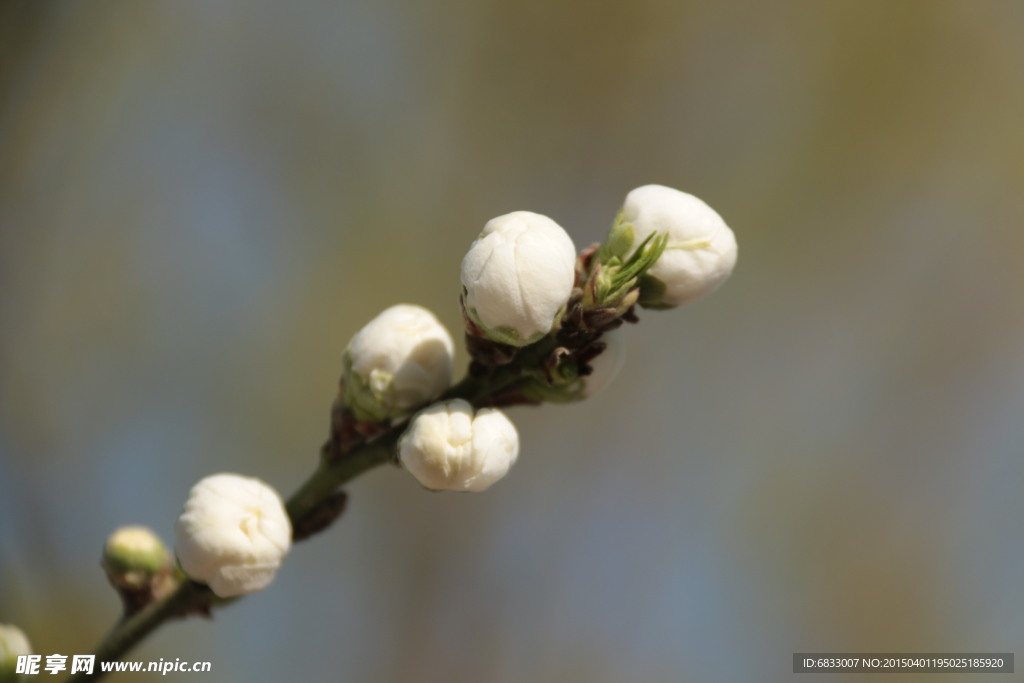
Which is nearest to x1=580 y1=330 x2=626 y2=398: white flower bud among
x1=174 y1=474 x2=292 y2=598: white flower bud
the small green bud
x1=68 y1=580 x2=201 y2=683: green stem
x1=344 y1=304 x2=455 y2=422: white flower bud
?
x1=344 y1=304 x2=455 y2=422: white flower bud

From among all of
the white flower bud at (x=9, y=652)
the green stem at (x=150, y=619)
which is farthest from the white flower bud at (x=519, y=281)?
the white flower bud at (x=9, y=652)

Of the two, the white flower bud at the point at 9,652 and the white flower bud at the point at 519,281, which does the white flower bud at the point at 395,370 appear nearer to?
the white flower bud at the point at 519,281

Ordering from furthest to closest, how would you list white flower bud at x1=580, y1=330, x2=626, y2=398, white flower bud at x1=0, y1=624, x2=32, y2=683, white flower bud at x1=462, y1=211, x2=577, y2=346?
white flower bud at x1=0, y1=624, x2=32, y2=683, white flower bud at x1=580, y1=330, x2=626, y2=398, white flower bud at x1=462, y1=211, x2=577, y2=346

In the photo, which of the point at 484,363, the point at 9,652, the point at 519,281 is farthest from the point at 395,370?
the point at 9,652

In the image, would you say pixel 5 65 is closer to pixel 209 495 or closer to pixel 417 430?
pixel 209 495

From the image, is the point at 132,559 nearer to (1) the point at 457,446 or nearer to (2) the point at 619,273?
(1) the point at 457,446

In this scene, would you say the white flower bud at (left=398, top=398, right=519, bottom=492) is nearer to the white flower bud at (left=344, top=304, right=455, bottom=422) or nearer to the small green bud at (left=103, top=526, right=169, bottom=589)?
the white flower bud at (left=344, top=304, right=455, bottom=422)

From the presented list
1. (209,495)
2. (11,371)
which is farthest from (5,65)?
(209,495)
